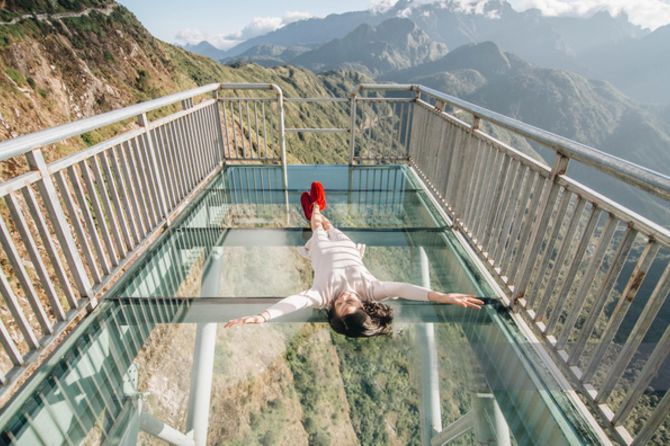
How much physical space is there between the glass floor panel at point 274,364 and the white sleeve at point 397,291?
0.36 ft

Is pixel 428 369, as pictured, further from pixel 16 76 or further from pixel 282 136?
pixel 16 76

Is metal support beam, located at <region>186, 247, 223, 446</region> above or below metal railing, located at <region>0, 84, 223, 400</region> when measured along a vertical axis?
below

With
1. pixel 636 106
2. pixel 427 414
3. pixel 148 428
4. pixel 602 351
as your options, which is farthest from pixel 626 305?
pixel 636 106

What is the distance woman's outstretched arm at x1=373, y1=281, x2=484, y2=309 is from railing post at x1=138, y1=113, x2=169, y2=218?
2023 mm

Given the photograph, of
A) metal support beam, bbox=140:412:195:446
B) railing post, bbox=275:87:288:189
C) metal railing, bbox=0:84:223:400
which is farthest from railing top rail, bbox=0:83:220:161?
railing post, bbox=275:87:288:189

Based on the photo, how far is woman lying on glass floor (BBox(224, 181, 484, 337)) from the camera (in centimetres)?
214

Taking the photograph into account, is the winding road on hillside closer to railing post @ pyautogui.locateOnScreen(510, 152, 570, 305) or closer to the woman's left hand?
the woman's left hand

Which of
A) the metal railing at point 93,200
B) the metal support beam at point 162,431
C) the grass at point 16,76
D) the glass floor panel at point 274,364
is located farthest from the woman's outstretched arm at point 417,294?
the grass at point 16,76

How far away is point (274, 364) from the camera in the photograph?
3.20m

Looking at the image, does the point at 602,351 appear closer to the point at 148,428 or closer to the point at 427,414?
the point at 427,414

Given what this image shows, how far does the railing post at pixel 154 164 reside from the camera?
9.11 ft

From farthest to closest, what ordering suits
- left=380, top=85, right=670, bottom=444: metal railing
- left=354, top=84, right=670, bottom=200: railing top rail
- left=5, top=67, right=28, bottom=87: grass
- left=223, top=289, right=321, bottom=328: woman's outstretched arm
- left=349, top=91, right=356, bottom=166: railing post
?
left=5, top=67, right=28, bottom=87: grass < left=349, top=91, right=356, bottom=166: railing post < left=223, top=289, right=321, bottom=328: woman's outstretched arm < left=380, top=85, right=670, bottom=444: metal railing < left=354, top=84, right=670, bottom=200: railing top rail

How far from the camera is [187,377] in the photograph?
116 inches

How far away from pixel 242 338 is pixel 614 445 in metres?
2.36
